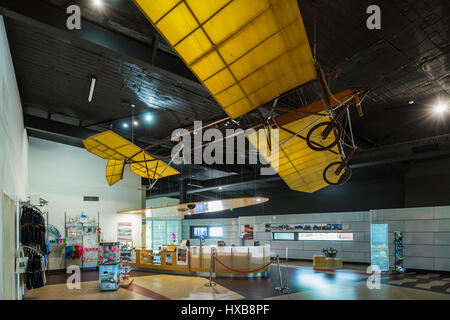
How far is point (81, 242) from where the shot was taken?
15055mm

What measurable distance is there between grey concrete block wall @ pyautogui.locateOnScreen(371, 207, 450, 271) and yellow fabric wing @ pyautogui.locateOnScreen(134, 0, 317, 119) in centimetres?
1160

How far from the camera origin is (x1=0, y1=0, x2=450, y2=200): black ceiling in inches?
259

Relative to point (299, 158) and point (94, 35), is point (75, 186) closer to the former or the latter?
point (94, 35)

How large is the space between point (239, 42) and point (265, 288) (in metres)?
7.78

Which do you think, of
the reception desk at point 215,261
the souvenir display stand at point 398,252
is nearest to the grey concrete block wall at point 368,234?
the souvenir display stand at point 398,252

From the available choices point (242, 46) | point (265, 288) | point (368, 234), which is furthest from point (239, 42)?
point (368, 234)

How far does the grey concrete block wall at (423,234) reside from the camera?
43.7 ft

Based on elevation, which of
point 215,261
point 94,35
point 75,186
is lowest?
point 215,261

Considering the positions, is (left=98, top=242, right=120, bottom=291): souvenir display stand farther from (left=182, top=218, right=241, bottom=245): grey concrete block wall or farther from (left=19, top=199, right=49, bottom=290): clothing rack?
(left=182, top=218, right=241, bottom=245): grey concrete block wall

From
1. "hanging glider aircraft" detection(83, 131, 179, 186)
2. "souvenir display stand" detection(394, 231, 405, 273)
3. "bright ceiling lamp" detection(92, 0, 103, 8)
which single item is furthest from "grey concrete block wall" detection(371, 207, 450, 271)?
"bright ceiling lamp" detection(92, 0, 103, 8)

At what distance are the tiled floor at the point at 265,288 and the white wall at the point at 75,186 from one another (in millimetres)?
3548

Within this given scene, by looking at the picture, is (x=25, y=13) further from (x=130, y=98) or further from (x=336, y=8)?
(x=336, y=8)

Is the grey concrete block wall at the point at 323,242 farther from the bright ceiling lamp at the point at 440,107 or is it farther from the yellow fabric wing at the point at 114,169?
the yellow fabric wing at the point at 114,169
